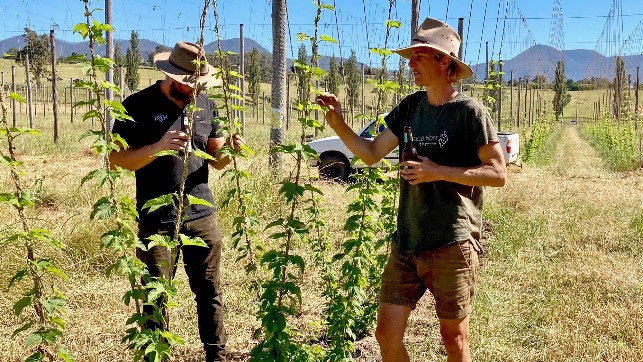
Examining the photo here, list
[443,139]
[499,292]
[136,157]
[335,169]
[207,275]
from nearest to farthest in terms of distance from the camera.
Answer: [443,139] → [136,157] → [207,275] → [499,292] → [335,169]

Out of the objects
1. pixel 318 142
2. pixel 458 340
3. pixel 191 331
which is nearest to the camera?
pixel 458 340

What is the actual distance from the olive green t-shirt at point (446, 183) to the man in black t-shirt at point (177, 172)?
0.95m

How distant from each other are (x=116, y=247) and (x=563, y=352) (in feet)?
9.31

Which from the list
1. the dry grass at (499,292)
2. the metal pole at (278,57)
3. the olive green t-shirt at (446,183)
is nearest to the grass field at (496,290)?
the dry grass at (499,292)

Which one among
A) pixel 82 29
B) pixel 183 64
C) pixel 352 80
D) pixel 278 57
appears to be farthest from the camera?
pixel 352 80

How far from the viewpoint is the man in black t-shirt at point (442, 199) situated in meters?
2.26

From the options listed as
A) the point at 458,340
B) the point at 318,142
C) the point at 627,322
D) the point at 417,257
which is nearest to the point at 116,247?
the point at 417,257

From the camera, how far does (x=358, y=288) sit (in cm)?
303

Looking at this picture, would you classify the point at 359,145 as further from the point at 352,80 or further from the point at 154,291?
the point at 352,80

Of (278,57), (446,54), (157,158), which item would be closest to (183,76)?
(157,158)

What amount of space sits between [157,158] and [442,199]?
148 cm

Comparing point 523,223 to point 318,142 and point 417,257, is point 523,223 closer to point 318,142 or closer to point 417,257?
point 417,257

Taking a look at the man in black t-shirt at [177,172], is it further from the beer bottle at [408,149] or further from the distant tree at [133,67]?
the distant tree at [133,67]

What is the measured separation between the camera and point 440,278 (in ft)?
7.61
